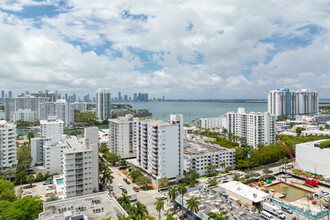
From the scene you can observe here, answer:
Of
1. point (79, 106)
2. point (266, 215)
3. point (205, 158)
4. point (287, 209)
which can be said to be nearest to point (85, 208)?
point (266, 215)

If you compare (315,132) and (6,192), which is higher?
(315,132)

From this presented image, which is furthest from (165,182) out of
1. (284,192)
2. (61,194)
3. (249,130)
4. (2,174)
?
(249,130)

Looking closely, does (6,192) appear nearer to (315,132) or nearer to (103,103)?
(315,132)

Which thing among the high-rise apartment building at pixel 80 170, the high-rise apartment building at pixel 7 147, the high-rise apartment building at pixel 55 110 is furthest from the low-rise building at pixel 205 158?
the high-rise apartment building at pixel 55 110

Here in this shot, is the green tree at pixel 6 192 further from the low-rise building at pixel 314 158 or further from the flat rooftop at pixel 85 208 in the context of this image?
the low-rise building at pixel 314 158

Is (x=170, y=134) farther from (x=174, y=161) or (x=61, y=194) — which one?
(x=61, y=194)

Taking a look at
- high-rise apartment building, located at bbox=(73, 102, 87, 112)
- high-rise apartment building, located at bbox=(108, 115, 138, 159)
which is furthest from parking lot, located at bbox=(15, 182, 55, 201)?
high-rise apartment building, located at bbox=(73, 102, 87, 112)

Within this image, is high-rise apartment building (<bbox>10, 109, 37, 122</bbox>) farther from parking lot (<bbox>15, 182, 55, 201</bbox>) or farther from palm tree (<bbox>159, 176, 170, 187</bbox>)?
palm tree (<bbox>159, 176, 170, 187</bbox>)
